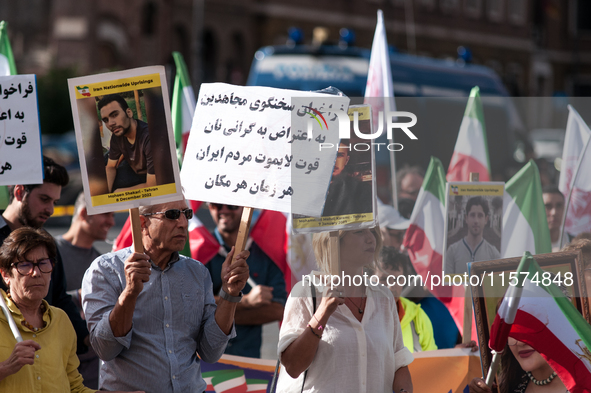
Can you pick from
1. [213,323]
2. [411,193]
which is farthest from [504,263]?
[411,193]

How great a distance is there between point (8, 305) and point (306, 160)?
4.12 ft

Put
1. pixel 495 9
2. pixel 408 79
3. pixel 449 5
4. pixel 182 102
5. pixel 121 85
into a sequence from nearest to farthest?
1. pixel 121 85
2. pixel 182 102
3. pixel 408 79
4. pixel 449 5
5. pixel 495 9

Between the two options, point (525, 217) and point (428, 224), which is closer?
point (525, 217)

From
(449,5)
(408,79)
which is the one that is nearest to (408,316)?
(408,79)

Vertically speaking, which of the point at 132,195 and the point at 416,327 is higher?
the point at 132,195

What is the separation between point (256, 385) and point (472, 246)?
4.51 feet

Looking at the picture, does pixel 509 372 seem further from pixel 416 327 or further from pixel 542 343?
pixel 416 327

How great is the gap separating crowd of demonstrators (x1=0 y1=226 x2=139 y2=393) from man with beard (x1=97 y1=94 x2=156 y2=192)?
0.37 metres

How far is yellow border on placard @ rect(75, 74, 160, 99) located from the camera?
288 centimetres

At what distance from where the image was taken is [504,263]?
316 centimetres

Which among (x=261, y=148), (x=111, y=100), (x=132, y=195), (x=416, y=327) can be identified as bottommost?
(x=416, y=327)

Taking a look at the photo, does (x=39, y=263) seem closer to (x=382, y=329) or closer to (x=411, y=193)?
(x=382, y=329)

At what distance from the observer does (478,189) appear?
3.76 m

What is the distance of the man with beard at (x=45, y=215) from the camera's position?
3.49 m
